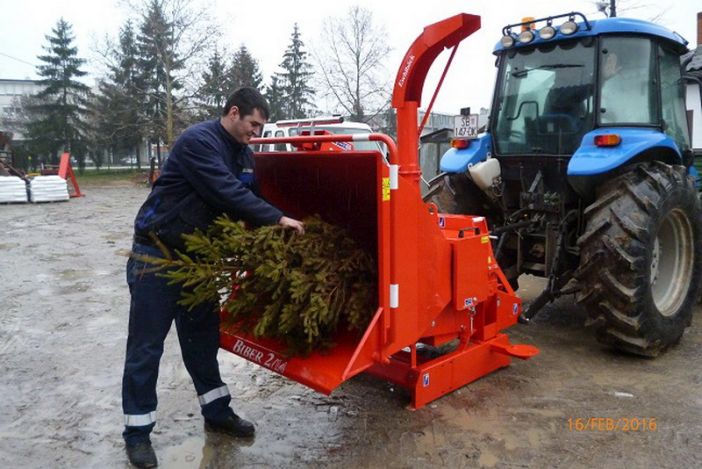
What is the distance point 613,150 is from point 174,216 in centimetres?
302

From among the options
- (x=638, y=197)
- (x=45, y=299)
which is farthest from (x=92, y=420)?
(x=638, y=197)

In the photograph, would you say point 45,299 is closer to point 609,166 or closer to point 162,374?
point 162,374

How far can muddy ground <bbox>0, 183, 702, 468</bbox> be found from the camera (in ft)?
9.82

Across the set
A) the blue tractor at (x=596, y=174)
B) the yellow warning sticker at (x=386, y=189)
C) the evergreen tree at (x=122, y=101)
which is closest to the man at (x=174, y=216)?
the yellow warning sticker at (x=386, y=189)

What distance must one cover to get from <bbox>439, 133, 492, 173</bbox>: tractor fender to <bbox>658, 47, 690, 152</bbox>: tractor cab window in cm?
140

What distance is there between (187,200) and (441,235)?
4.53 feet

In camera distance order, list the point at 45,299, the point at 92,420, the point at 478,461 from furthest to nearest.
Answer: the point at 45,299 < the point at 92,420 < the point at 478,461

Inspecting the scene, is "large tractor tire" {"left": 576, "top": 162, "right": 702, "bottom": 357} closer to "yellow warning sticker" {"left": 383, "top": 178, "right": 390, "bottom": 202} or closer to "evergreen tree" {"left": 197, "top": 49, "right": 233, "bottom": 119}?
"yellow warning sticker" {"left": 383, "top": 178, "right": 390, "bottom": 202}

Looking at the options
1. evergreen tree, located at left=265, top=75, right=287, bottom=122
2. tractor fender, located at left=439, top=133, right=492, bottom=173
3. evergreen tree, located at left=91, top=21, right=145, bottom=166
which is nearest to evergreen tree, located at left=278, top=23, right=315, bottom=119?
evergreen tree, located at left=265, top=75, right=287, bottom=122

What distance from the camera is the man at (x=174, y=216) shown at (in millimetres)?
2842

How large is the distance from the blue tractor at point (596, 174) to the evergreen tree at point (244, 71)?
894 inches

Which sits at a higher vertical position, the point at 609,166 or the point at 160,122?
the point at 160,122

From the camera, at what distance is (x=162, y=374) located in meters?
4.13

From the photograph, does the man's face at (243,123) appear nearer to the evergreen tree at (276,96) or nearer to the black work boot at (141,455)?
the black work boot at (141,455)
